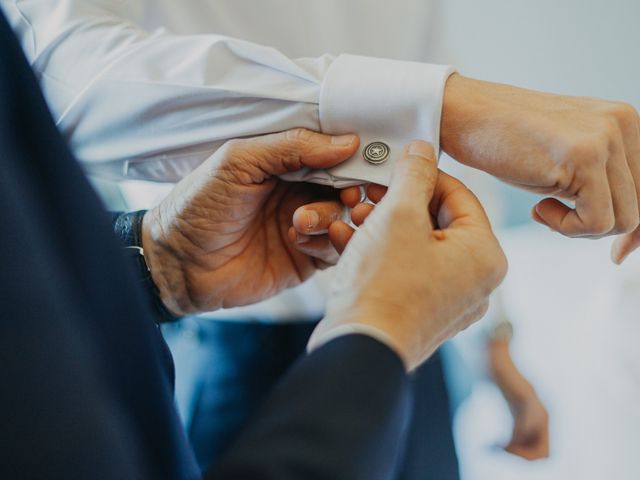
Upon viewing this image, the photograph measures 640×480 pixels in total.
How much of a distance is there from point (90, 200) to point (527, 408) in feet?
2.84

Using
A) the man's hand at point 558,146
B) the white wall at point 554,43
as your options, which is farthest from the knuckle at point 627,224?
the white wall at point 554,43

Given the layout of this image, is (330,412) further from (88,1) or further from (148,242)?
(88,1)

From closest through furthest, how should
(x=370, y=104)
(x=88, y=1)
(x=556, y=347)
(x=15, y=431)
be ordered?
(x=15, y=431), (x=370, y=104), (x=88, y=1), (x=556, y=347)

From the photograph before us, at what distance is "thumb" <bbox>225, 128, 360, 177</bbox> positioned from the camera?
1.97ft

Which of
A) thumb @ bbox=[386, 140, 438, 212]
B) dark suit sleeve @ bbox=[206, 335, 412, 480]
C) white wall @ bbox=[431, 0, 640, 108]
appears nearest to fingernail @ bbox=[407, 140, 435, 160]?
thumb @ bbox=[386, 140, 438, 212]

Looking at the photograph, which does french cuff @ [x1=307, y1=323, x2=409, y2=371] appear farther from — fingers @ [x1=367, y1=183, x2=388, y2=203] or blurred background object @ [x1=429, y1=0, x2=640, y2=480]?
blurred background object @ [x1=429, y1=0, x2=640, y2=480]

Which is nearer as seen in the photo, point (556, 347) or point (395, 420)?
point (395, 420)

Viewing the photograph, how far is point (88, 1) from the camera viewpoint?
702mm

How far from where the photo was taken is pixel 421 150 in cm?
54

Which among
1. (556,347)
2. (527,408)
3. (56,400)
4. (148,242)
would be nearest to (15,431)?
(56,400)

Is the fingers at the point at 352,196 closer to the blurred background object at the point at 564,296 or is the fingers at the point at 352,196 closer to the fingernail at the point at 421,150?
the fingernail at the point at 421,150

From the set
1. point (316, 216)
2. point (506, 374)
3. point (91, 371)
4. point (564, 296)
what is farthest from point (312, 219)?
point (564, 296)

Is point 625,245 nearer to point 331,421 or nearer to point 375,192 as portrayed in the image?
point 375,192

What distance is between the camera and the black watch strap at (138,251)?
688 mm
